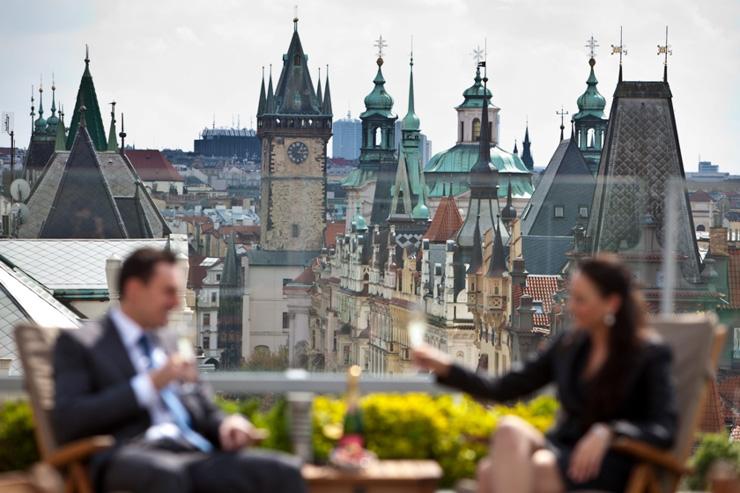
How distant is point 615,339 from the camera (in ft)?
19.8

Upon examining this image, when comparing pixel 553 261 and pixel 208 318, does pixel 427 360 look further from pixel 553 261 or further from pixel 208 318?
pixel 208 318

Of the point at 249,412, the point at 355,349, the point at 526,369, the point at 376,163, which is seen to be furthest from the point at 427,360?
the point at 376,163

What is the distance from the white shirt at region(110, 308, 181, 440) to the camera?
607cm

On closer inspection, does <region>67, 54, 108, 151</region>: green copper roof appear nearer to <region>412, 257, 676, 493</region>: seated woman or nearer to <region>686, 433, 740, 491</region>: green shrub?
<region>686, 433, 740, 491</region>: green shrub

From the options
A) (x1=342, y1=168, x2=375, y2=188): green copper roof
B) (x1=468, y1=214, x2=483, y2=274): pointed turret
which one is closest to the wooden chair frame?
(x1=468, y1=214, x2=483, y2=274): pointed turret

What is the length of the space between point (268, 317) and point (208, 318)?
9.79m

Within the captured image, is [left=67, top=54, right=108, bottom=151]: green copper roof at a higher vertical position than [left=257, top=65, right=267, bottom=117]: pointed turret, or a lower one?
lower

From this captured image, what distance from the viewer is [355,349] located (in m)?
99.6

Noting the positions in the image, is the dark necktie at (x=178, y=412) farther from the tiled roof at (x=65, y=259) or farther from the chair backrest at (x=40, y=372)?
the tiled roof at (x=65, y=259)

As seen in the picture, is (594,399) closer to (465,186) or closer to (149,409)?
(149,409)

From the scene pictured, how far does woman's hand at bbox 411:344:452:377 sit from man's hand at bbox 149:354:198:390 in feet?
2.20

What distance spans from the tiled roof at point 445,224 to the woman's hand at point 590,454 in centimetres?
9167

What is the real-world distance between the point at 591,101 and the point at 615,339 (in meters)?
111

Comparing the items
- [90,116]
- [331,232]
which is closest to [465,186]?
[331,232]
